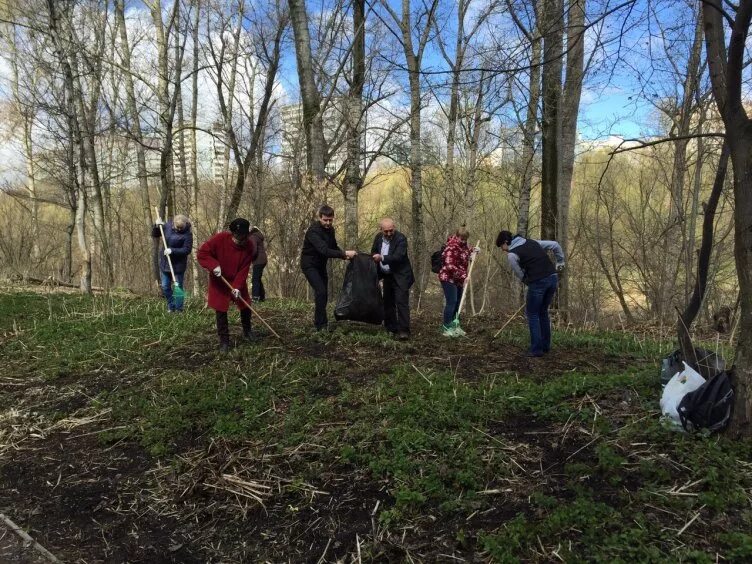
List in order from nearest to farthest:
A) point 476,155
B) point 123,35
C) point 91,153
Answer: point 91,153 < point 123,35 < point 476,155

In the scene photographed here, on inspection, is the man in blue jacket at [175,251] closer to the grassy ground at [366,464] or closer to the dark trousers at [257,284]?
the dark trousers at [257,284]

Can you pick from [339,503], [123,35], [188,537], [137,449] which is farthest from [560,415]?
[123,35]

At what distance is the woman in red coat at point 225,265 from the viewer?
6219 mm

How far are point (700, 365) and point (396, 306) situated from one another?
3764 millimetres

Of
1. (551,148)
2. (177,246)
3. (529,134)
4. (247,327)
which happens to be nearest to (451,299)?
(247,327)

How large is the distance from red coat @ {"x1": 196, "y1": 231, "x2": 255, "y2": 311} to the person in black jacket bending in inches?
29.7

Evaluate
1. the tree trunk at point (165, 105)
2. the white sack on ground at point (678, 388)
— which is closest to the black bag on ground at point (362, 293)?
the white sack on ground at point (678, 388)

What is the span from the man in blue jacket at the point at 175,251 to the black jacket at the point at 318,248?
3135 millimetres

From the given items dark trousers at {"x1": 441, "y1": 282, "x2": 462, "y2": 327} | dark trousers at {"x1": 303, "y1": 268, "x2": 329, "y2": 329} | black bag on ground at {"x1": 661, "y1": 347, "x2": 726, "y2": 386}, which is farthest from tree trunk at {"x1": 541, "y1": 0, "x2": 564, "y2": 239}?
black bag on ground at {"x1": 661, "y1": 347, "x2": 726, "y2": 386}

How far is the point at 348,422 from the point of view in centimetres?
417

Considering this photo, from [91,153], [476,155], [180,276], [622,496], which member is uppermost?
[476,155]

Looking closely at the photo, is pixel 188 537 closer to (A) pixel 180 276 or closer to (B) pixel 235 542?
(B) pixel 235 542

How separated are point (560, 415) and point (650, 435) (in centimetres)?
64

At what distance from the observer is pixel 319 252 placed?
268 inches
